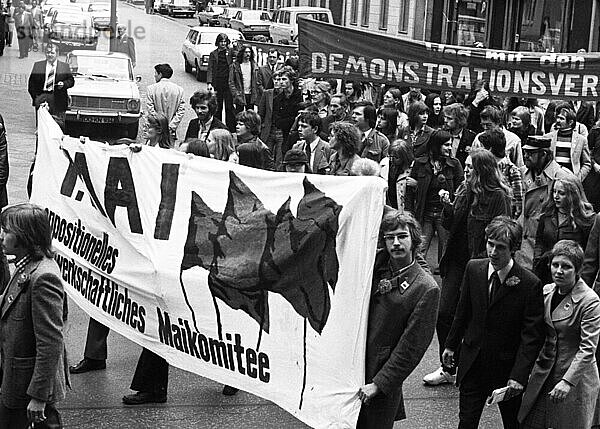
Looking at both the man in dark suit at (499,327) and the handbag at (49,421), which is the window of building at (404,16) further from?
the handbag at (49,421)

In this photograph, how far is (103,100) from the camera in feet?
74.4

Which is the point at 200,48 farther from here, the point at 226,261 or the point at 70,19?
the point at 226,261

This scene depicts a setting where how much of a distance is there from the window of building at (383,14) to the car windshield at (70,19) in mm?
12041

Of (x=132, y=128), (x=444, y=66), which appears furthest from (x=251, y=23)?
(x=444, y=66)

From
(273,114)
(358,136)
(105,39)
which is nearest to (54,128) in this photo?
(358,136)

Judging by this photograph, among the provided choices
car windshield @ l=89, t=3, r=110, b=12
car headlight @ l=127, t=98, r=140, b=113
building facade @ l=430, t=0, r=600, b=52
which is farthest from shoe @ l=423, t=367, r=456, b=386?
car windshield @ l=89, t=3, r=110, b=12

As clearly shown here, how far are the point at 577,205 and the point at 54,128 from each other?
389cm

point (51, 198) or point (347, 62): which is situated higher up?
point (347, 62)

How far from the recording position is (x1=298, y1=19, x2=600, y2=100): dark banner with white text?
1134 cm

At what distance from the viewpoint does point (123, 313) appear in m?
7.88

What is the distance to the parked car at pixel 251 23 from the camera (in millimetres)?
48594

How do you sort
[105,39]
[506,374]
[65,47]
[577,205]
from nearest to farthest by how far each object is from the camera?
1. [506,374]
2. [577,205]
3. [65,47]
4. [105,39]

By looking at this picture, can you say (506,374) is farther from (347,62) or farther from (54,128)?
(347,62)

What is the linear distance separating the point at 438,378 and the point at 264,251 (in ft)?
7.92
